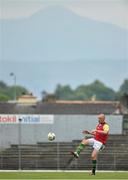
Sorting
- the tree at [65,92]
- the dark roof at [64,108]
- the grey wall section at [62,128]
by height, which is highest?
the tree at [65,92]

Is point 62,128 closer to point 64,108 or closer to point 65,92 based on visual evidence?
point 64,108

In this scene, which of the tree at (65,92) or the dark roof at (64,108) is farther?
the tree at (65,92)

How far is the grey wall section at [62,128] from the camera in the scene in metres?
35.1

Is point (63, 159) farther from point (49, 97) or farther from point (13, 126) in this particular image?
point (49, 97)

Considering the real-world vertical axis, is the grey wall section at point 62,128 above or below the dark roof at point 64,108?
below

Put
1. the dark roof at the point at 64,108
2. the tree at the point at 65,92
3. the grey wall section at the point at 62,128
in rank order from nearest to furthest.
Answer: the grey wall section at the point at 62,128, the dark roof at the point at 64,108, the tree at the point at 65,92

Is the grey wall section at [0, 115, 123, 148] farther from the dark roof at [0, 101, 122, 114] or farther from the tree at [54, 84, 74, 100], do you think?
the tree at [54, 84, 74, 100]

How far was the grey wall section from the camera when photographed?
3506cm

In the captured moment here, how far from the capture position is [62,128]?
1420 inches

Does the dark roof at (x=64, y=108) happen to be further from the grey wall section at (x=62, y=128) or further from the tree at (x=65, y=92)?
the tree at (x=65, y=92)

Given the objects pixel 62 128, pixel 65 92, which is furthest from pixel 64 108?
pixel 65 92

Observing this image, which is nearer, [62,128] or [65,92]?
[62,128]

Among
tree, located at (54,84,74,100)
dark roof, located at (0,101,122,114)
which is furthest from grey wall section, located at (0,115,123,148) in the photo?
tree, located at (54,84,74,100)

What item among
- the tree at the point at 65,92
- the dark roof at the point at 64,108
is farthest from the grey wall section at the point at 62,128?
the tree at the point at 65,92
